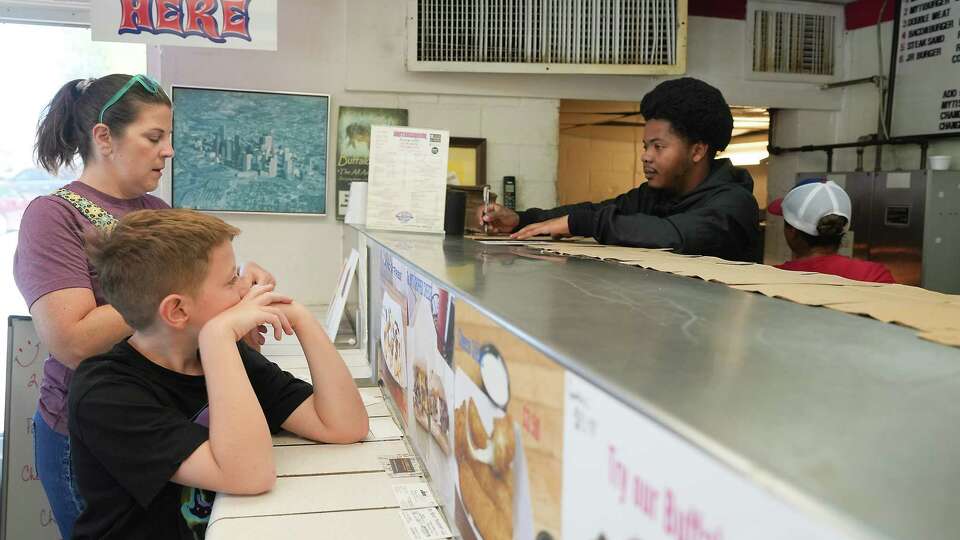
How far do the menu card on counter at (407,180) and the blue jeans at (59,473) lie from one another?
1.18m

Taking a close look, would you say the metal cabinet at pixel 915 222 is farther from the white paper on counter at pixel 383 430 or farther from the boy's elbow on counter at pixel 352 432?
the boy's elbow on counter at pixel 352 432

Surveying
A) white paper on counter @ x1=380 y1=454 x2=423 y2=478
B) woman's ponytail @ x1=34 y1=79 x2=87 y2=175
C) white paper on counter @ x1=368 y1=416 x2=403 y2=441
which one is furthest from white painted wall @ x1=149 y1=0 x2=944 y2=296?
white paper on counter @ x1=380 y1=454 x2=423 y2=478

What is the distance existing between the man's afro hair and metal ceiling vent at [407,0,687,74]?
Answer: 185cm

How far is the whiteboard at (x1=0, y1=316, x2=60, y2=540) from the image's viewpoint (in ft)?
8.19

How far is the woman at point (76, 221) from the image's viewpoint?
4.79 ft

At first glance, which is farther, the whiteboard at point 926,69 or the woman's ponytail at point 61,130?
the whiteboard at point 926,69

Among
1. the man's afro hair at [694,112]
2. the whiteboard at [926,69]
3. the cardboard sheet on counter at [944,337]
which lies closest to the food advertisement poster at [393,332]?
the cardboard sheet on counter at [944,337]

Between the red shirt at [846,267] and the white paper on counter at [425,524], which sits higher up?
the red shirt at [846,267]

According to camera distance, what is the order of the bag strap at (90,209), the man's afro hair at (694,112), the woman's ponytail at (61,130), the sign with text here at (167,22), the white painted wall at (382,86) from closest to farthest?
the bag strap at (90,209)
the woman's ponytail at (61,130)
the man's afro hair at (694,112)
the sign with text here at (167,22)
the white painted wall at (382,86)

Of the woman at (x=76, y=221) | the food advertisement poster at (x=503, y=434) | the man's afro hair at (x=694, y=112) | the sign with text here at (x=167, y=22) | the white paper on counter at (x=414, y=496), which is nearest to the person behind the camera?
the food advertisement poster at (x=503, y=434)

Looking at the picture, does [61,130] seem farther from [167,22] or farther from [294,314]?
[167,22]

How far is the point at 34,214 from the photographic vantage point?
152cm

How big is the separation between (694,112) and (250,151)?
2.52 m

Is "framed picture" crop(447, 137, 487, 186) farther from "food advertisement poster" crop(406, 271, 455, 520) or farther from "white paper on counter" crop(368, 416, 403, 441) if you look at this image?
"food advertisement poster" crop(406, 271, 455, 520)
